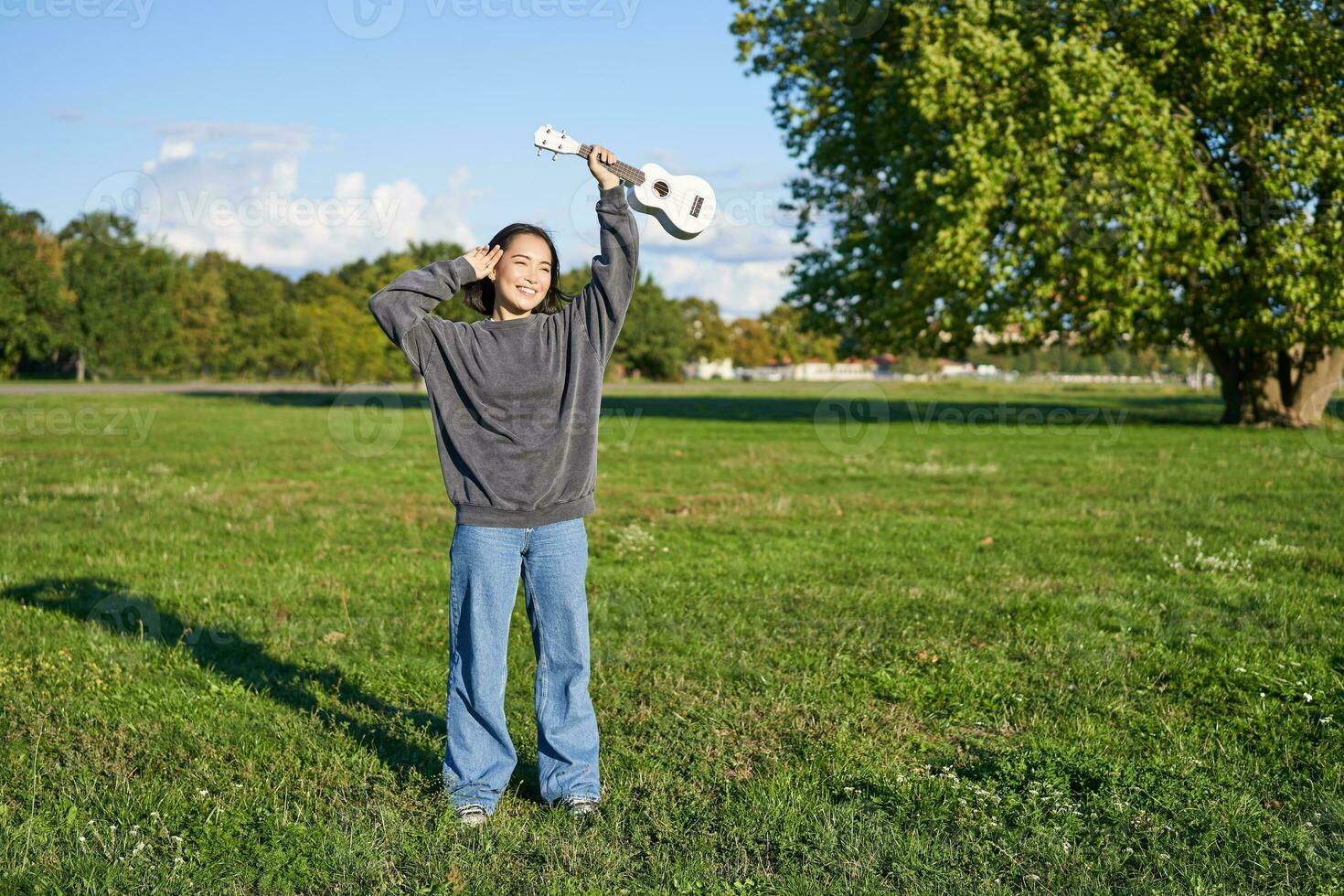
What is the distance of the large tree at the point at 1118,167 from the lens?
76.8ft

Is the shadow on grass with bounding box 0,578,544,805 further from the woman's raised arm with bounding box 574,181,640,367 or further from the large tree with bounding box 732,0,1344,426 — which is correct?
the large tree with bounding box 732,0,1344,426

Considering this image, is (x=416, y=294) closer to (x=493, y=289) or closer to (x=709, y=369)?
(x=493, y=289)

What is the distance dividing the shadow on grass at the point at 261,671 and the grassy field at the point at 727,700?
1.2 inches

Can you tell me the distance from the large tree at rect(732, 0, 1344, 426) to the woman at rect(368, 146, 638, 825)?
20.3 metres

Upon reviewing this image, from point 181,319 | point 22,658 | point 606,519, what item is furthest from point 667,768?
point 181,319

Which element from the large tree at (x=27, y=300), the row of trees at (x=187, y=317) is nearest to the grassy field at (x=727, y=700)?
the row of trees at (x=187, y=317)

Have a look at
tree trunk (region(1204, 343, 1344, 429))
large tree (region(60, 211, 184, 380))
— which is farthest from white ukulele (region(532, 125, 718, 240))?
large tree (region(60, 211, 184, 380))

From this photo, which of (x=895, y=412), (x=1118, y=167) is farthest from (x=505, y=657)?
(x=895, y=412)

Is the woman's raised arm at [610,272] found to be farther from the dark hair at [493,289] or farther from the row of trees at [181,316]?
the row of trees at [181,316]

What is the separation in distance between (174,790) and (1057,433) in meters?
25.4

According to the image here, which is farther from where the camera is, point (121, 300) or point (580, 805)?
point (121, 300)

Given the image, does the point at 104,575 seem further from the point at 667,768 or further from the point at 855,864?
the point at 855,864

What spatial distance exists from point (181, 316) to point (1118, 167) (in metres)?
81.5

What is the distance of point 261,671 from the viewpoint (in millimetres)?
6418
